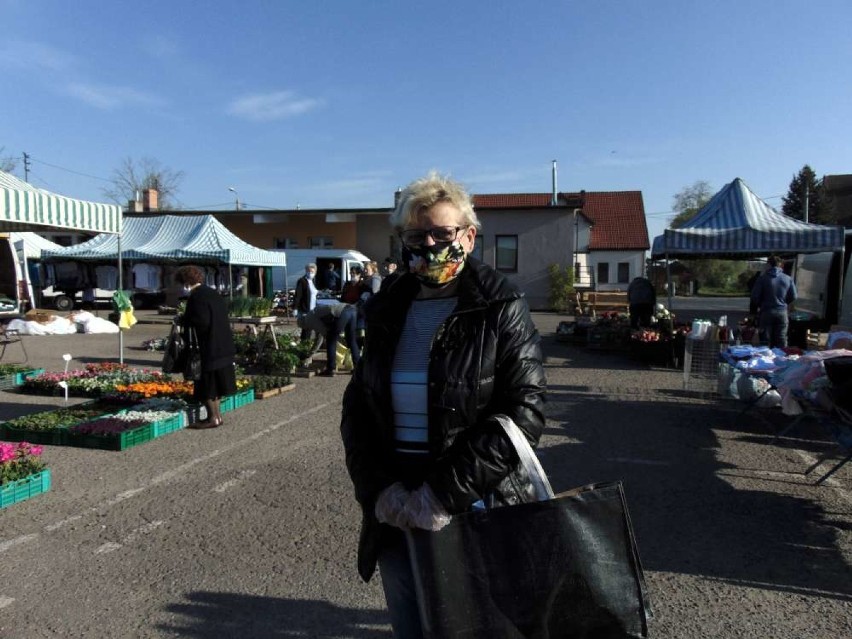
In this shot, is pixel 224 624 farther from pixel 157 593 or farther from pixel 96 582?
pixel 96 582

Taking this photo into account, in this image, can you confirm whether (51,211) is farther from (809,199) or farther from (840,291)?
(809,199)

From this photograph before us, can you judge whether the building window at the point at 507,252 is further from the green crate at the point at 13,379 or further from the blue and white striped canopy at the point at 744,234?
the green crate at the point at 13,379

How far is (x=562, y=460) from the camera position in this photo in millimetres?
6219

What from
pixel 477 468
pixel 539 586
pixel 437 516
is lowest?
pixel 539 586

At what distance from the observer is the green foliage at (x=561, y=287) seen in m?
28.9

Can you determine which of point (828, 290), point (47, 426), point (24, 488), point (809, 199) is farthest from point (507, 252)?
point (809, 199)

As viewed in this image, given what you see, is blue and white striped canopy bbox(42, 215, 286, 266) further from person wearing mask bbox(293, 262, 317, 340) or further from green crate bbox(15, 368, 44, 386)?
green crate bbox(15, 368, 44, 386)

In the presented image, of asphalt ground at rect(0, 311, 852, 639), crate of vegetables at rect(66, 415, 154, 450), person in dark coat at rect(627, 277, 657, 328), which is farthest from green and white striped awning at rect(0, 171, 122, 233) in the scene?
person in dark coat at rect(627, 277, 657, 328)

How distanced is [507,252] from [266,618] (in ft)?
90.8

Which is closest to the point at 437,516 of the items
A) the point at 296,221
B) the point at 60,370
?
the point at 60,370

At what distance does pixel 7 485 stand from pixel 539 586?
4741 mm

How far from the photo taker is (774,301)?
1066 centimetres

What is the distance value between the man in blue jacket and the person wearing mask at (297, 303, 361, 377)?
22.5 ft

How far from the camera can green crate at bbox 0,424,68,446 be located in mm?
6773
